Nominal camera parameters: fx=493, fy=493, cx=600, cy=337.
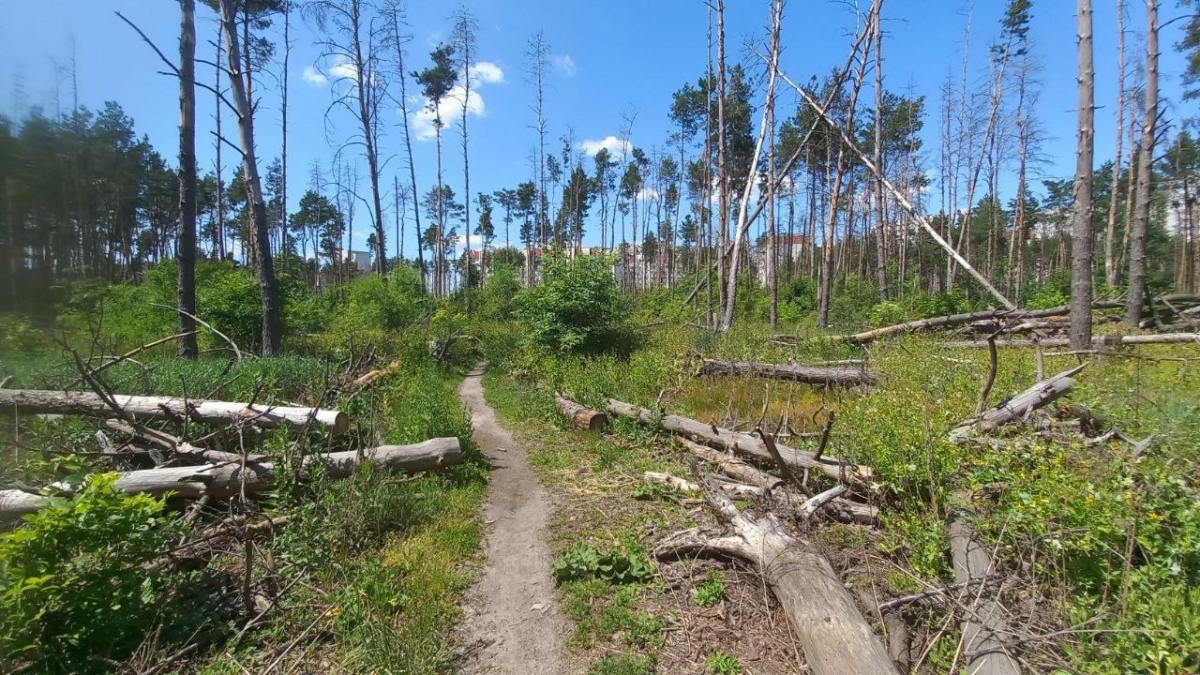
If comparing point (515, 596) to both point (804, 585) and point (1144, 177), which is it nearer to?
point (804, 585)

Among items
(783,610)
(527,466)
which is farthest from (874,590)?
(527,466)

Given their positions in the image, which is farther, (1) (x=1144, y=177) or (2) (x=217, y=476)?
(1) (x=1144, y=177)

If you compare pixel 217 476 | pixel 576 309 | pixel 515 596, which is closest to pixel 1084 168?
pixel 576 309

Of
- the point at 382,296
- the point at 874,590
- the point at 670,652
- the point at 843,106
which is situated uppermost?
the point at 843,106

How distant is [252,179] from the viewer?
34.0 feet

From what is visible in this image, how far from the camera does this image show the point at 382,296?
16.0 meters

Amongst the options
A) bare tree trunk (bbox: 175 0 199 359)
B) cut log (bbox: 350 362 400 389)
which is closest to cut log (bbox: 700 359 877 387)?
cut log (bbox: 350 362 400 389)

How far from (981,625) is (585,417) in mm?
5762

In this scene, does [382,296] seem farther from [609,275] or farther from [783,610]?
[783,610]

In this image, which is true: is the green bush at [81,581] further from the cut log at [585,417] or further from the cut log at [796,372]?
the cut log at [796,372]

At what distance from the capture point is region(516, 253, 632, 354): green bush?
11422mm

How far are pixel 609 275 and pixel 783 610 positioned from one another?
30.8 feet

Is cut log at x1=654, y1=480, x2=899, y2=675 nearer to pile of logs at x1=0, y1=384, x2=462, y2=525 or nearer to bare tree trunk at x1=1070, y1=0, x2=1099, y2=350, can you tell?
pile of logs at x1=0, y1=384, x2=462, y2=525

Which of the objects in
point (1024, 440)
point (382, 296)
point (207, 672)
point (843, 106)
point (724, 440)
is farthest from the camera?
point (843, 106)
